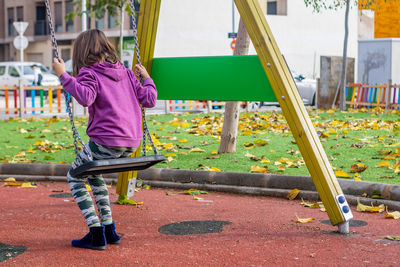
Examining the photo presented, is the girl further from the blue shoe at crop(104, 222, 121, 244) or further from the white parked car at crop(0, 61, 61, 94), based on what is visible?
the white parked car at crop(0, 61, 61, 94)

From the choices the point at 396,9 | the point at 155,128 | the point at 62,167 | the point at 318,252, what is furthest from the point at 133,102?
the point at 396,9

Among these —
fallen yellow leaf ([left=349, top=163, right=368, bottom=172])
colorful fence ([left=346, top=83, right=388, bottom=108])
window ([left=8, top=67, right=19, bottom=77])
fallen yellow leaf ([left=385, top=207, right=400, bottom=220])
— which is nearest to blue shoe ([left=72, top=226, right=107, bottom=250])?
fallen yellow leaf ([left=385, top=207, right=400, bottom=220])

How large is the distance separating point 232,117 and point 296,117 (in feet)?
11.7

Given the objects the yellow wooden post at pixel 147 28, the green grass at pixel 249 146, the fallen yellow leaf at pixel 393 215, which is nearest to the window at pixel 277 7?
the green grass at pixel 249 146

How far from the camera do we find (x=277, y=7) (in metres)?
42.4

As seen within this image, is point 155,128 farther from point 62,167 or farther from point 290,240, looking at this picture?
point 290,240

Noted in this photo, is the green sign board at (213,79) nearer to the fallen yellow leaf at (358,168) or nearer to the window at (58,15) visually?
the fallen yellow leaf at (358,168)

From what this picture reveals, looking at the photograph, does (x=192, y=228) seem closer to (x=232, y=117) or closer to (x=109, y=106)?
(x=109, y=106)

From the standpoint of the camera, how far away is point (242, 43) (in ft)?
27.3

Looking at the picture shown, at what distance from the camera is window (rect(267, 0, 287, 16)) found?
1651 inches

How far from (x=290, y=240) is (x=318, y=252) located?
1.19ft

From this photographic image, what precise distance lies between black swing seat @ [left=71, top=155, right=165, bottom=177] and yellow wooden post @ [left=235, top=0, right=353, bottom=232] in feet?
3.55

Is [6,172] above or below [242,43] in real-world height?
below

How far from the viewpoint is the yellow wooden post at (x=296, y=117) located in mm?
4695
